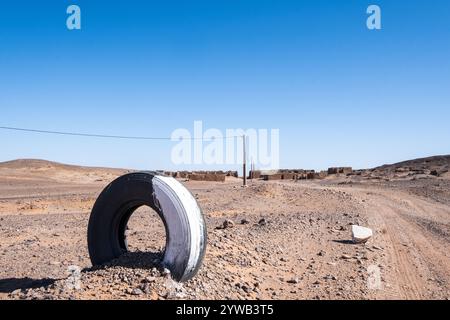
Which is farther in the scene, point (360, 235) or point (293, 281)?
point (360, 235)

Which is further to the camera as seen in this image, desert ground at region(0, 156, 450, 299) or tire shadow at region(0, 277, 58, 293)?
tire shadow at region(0, 277, 58, 293)

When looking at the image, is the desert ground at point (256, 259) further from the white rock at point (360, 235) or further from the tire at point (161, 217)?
the tire at point (161, 217)

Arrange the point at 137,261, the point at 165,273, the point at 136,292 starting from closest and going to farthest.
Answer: the point at 136,292
the point at 165,273
the point at 137,261

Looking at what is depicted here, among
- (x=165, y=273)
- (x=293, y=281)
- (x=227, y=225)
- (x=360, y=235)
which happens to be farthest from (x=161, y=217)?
(x=360, y=235)

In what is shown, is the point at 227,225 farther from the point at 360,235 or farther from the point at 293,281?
the point at 293,281

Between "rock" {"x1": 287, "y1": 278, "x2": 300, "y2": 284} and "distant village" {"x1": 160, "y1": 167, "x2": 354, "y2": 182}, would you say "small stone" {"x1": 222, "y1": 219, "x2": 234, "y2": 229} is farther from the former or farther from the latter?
"distant village" {"x1": 160, "y1": 167, "x2": 354, "y2": 182}

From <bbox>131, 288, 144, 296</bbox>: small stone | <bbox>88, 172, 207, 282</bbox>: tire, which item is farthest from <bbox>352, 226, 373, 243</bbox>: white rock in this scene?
<bbox>131, 288, 144, 296</bbox>: small stone

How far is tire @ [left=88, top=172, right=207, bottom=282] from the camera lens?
6195mm

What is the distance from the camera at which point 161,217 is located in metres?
6.61

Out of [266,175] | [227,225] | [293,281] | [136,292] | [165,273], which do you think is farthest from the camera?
[266,175]

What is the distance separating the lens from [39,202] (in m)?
20.3

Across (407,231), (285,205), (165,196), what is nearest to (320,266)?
(165,196)

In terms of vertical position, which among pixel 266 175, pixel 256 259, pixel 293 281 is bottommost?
pixel 293 281
